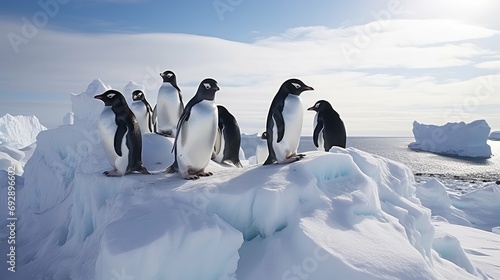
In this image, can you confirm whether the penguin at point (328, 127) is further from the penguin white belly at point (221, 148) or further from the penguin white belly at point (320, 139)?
the penguin white belly at point (221, 148)

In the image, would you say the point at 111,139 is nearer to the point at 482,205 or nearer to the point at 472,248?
the point at 472,248

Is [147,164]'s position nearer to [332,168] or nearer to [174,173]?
[174,173]

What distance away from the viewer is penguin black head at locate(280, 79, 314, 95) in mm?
4477

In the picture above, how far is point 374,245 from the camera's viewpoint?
3146 millimetres

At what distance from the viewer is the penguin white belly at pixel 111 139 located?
15.4ft

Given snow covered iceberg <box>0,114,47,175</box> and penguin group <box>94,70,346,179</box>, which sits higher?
penguin group <box>94,70,346,179</box>

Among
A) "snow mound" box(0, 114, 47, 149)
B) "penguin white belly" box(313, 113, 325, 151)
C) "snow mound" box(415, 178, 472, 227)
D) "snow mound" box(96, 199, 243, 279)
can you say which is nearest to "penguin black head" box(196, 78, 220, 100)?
"snow mound" box(96, 199, 243, 279)

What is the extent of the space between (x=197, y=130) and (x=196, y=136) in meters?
0.08

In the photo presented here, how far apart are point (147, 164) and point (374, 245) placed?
356 cm

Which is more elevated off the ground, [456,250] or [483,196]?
[456,250]

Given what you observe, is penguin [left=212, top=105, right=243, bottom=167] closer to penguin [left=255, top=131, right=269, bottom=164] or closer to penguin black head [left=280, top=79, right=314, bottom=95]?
penguin black head [left=280, top=79, right=314, bottom=95]

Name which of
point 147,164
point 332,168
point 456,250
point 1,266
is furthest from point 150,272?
point 1,266

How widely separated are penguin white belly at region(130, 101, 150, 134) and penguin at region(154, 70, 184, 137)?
1.83 ft

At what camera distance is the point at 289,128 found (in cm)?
442
